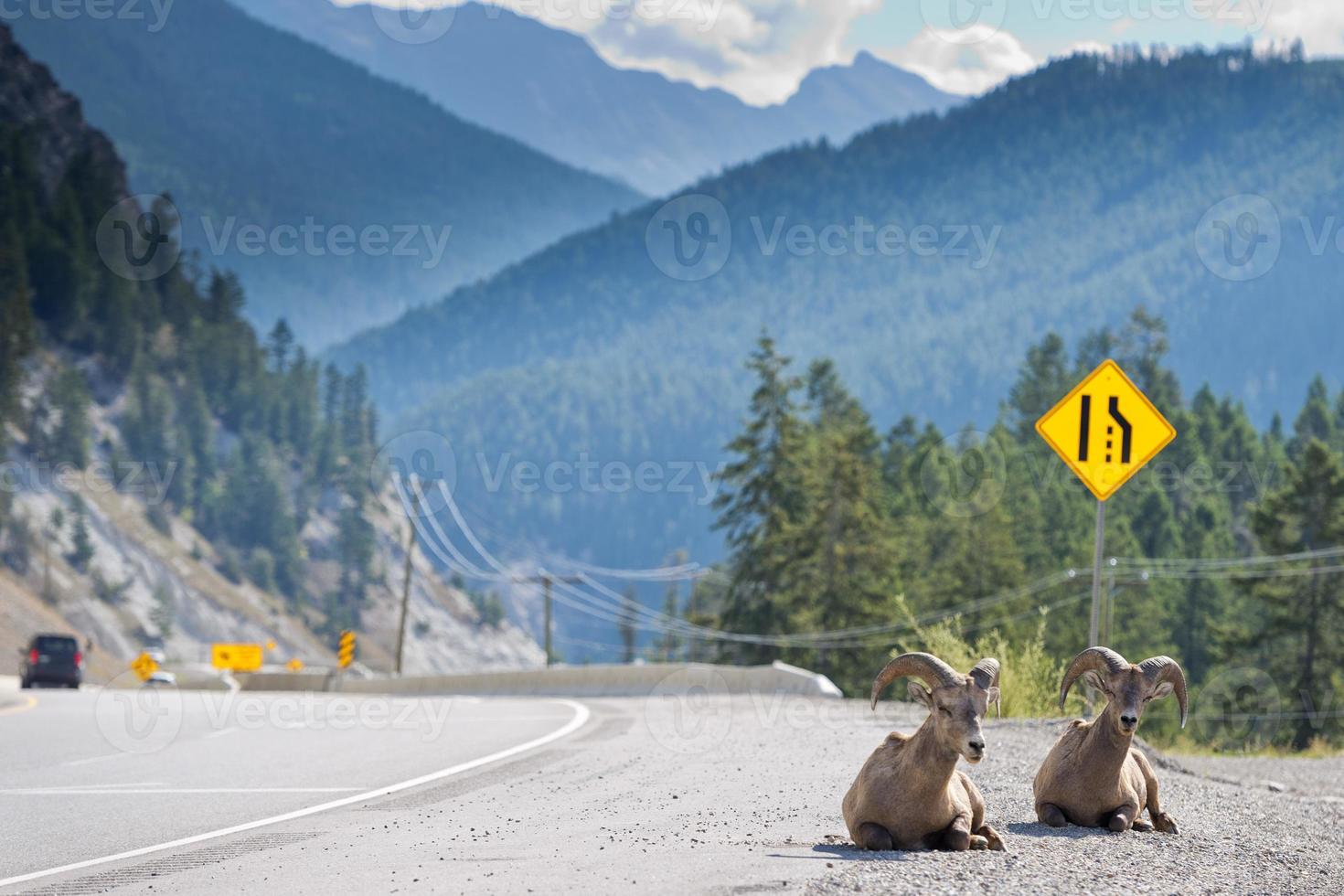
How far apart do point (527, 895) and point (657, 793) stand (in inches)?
187

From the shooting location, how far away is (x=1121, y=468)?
54.2ft

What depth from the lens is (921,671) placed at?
8703mm

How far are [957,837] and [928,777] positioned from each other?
1.33 feet

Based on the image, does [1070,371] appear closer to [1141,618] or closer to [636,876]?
[1141,618]

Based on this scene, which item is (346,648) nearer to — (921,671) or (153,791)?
(153,791)

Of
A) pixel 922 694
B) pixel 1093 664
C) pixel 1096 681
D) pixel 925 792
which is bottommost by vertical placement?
pixel 925 792

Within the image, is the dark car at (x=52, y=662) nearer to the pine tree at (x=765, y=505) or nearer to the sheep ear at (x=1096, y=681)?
the pine tree at (x=765, y=505)

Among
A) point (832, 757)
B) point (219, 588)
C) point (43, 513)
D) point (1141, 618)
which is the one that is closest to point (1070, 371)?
point (1141, 618)

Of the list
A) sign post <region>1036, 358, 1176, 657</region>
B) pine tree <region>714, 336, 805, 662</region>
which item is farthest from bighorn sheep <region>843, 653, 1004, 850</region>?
pine tree <region>714, 336, 805, 662</region>

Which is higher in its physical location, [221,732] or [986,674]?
[986,674]

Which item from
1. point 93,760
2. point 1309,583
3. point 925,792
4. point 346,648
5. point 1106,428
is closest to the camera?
point 925,792

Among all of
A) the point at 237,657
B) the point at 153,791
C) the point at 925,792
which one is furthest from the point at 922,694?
the point at 237,657

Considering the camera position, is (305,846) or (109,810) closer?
(305,846)

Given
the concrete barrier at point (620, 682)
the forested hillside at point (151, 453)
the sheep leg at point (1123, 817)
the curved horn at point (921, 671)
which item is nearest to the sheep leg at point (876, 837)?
the curved horn at point (921, 671)
